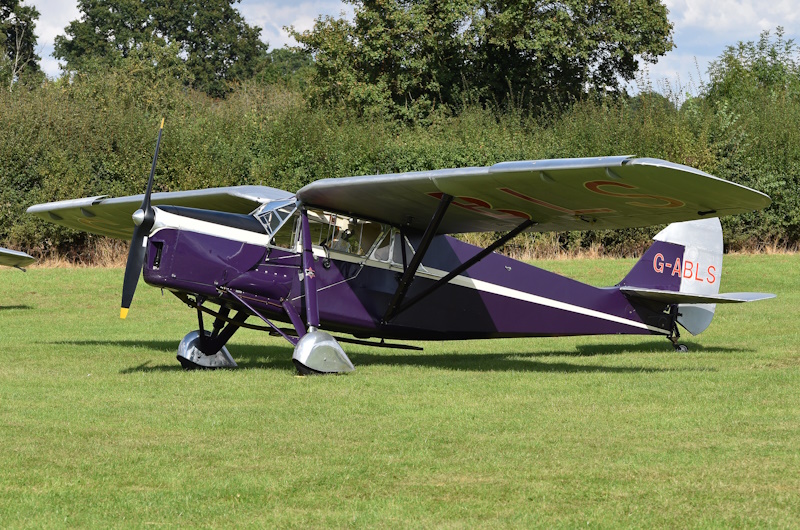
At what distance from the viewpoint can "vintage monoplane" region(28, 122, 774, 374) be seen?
31.8 ft

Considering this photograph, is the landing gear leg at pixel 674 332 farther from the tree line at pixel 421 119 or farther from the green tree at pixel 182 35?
A: the green tree at pixel 182 35

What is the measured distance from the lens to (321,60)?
117 feet

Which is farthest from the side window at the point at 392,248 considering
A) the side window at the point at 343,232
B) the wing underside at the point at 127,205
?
the wing underside at the point at 127,205

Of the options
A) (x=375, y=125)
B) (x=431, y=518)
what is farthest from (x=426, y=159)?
(x=431, y=518)

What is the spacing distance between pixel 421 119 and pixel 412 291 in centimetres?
2272

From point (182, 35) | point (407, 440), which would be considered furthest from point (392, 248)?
point (182, 35)

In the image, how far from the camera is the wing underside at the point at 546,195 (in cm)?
862

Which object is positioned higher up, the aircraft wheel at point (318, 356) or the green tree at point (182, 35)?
the green tree at point (182, 35)

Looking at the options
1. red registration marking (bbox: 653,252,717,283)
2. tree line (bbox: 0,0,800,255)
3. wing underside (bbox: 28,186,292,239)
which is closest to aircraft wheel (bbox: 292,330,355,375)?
wing underside (bbox: 28,186,292,239)

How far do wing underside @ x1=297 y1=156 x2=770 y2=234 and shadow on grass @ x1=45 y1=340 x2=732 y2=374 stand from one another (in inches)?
69.5

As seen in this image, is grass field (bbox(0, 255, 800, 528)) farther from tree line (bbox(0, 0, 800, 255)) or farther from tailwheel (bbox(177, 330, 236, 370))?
tree line (bbox(0, 0, 800, 255))

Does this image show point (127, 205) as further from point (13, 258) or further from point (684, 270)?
point (684, 270)

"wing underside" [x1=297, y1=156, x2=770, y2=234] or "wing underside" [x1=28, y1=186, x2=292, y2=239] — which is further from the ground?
"wing underside" [x1=297, y1=156, x2=770, y2=234]

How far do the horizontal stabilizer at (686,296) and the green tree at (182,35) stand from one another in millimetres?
57949
